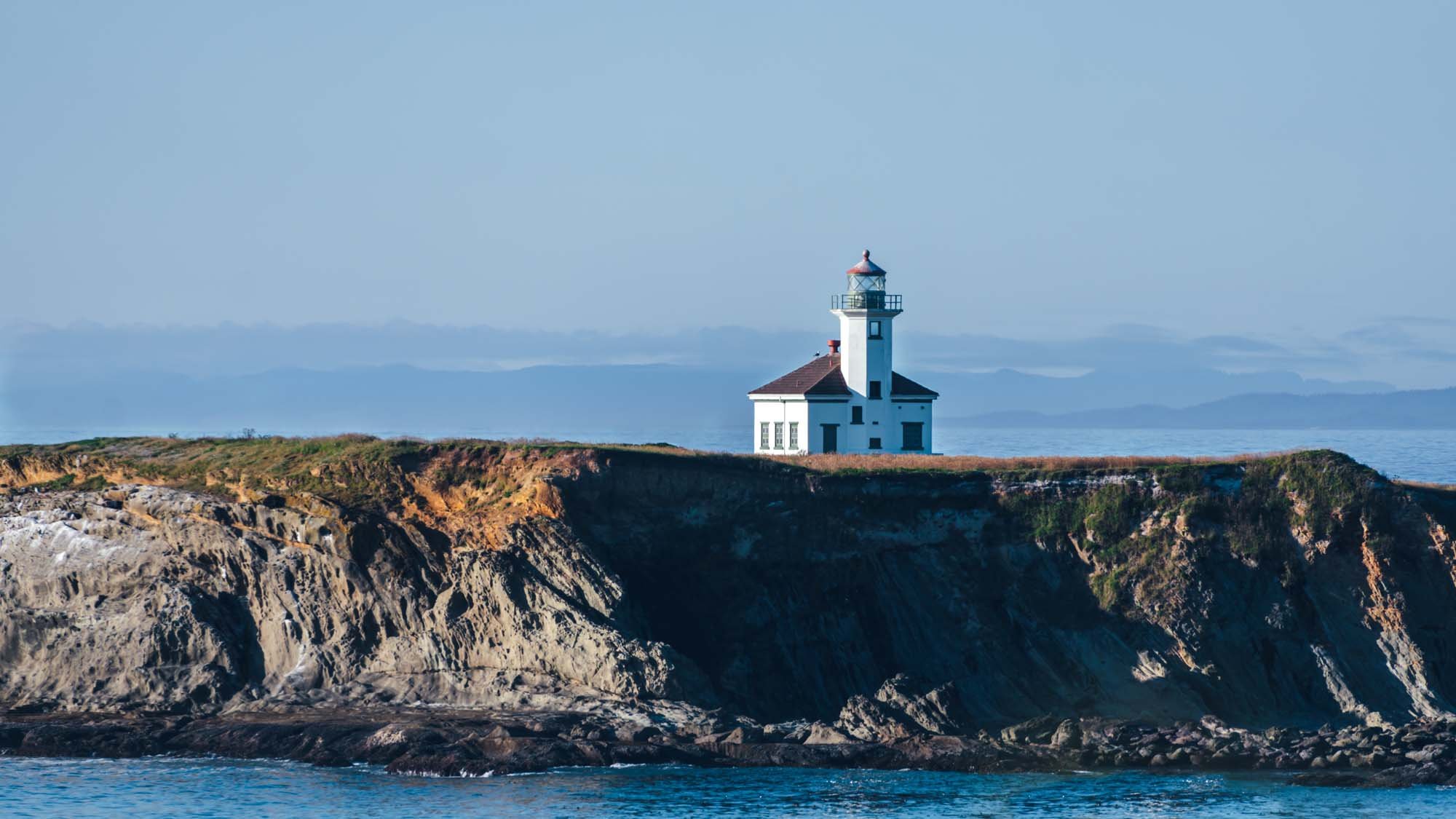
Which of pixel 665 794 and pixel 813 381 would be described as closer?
pixel 665 794

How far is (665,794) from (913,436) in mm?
27351

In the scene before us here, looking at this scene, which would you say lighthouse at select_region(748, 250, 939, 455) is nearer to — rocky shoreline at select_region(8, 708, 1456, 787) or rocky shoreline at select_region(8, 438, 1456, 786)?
rocky shoreline at select_region(8, 438, 1456, 786)

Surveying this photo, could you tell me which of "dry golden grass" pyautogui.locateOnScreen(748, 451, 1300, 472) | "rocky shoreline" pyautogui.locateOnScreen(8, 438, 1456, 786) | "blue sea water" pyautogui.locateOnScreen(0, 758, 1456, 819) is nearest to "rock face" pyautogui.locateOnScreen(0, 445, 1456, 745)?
"rocky shoreline" pyautogui.locateOnScreen(8, 438, 1456, 786)

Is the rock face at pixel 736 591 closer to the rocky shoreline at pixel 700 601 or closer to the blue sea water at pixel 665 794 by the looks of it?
the rocky shoreline at pixel 700 601

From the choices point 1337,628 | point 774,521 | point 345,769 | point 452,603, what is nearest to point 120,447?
point 452,603

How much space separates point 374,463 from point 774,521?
10993mm

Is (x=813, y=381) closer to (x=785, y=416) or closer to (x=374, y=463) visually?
(x=785, y=416)

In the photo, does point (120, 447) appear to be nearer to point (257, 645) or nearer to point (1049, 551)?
point (257, 645)

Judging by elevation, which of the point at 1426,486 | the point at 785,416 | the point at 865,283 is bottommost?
the point at 1426,486

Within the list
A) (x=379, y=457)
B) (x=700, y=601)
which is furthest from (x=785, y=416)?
(x=379, y=457)

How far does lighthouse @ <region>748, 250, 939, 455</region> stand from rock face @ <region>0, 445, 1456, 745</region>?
1279cm

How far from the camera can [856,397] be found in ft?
198

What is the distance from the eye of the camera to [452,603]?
44.4m

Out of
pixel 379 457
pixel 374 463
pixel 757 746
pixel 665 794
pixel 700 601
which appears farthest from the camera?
pixel 379 457
